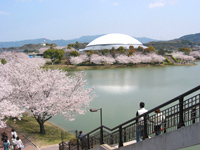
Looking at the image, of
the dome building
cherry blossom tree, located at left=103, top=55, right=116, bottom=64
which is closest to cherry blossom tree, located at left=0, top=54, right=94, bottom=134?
cherry blossom tree, located at left=103, top=55, right=116, bottom=64

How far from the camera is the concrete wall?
2.84 metres

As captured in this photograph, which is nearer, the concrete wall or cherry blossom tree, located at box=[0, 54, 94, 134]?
the concrete wall

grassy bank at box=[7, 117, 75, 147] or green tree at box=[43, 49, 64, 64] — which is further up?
green tree at box=[43, 49, 64, 64]

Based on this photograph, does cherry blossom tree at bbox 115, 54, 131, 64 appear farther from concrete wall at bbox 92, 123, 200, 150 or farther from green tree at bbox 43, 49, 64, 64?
concrete wall at bbox 92, 123, 200, 150

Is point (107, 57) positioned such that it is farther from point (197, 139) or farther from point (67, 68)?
point (197, 139)

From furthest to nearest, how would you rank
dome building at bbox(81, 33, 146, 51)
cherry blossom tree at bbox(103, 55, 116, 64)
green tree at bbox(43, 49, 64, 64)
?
dome building at bbox(81, 33, 146, 51) → green tree at bbox(43, 49, 64, 64) → cherry blossom tree at bbox(103, 55, 116, 64)

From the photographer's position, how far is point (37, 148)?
302 inches

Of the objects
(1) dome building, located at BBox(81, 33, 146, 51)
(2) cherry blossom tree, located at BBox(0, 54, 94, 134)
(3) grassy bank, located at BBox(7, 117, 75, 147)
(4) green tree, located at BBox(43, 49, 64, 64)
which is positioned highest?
(1) dome building, located at BBox(81, 33, 146, 51)

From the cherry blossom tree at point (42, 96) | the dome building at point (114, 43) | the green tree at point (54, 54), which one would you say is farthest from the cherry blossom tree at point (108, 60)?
the cherry blossom tree at point (42, 96)

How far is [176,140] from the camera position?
307 centimetres

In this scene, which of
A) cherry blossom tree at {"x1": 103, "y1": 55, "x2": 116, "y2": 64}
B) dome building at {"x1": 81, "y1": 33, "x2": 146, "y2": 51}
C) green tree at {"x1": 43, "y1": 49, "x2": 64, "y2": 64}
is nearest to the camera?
cherry blossom tree at {"x1": 103, "y1": 55, "x2": 116, "y2": 64}

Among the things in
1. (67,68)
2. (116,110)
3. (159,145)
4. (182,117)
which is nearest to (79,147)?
(159,145)

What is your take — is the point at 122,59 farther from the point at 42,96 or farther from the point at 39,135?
the point at 39,135

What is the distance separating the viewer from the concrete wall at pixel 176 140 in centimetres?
Result: 284
